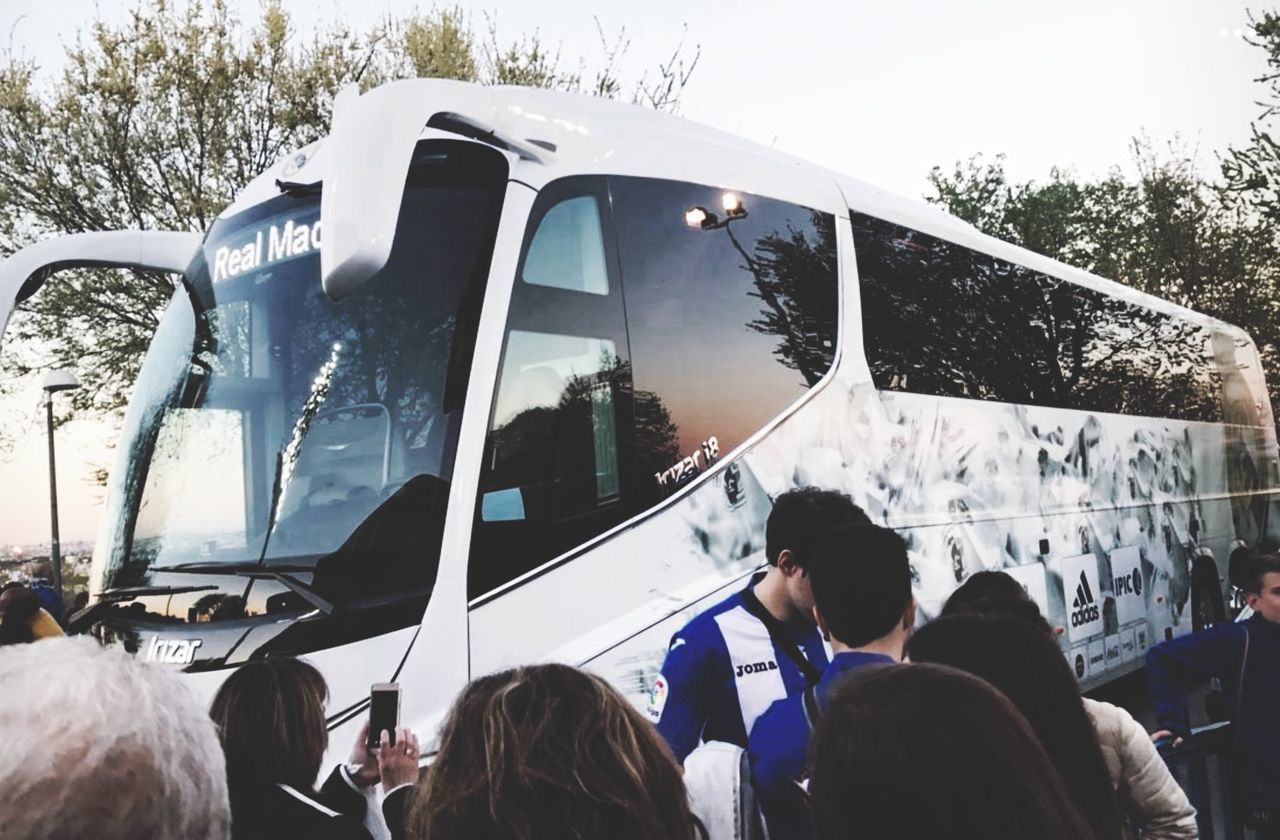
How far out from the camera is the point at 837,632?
2920mm

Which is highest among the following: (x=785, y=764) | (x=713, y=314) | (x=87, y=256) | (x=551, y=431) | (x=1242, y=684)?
(x=87, y=256)

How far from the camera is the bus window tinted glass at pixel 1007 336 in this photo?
Answer: 7.18 metres

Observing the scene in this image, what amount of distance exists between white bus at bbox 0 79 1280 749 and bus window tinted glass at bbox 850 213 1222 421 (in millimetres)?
95

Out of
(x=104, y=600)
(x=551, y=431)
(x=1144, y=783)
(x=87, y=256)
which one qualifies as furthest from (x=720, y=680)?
(x=87, y=256)

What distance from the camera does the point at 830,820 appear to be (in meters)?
1.48

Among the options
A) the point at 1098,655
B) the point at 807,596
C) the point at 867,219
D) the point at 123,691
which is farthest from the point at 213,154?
the point at 123,691

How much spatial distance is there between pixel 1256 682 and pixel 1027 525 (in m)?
3.86

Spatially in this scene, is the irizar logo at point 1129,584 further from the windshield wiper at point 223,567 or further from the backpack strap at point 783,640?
the windshield wiper at point 223,567

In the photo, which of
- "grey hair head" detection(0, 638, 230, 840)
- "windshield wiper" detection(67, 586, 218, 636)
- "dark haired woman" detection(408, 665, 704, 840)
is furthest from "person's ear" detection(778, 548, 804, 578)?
"windshield wiper" detection(67, 586, 218, 636)

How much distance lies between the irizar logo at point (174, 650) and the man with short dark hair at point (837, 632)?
102 inches

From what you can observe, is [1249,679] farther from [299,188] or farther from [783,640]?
[299,188]

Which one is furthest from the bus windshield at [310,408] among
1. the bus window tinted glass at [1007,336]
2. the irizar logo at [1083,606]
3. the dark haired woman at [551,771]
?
the irizar logo at [1083,606]

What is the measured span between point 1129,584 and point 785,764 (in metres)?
8.08

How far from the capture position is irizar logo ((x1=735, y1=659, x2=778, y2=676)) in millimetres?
3362
